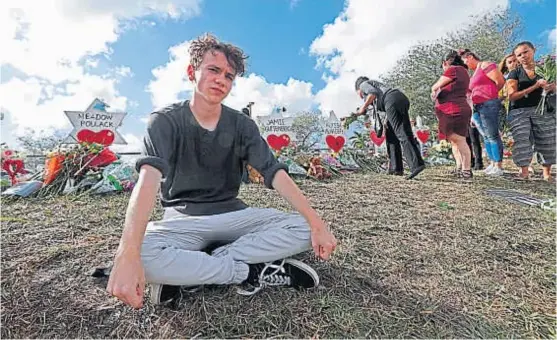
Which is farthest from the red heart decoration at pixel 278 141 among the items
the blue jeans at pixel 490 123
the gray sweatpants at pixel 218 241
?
the gray sweatpants at pixel 218 241

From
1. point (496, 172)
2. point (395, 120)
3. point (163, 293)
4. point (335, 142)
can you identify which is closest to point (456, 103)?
point (395, 120)

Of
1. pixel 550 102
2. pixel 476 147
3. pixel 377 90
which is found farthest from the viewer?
pixel 476 147

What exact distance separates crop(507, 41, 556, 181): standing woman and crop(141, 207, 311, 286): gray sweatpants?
3136mm

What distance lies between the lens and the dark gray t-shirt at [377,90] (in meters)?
3.80

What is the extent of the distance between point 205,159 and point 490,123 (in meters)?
3.44

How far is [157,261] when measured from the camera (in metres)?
1.03

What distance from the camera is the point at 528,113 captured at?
3.33 metres

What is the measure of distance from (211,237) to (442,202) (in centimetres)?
190

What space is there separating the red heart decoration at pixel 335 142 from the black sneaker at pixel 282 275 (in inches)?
167

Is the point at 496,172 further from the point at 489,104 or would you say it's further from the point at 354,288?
the point at 354,288


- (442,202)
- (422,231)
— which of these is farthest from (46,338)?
(442,202)

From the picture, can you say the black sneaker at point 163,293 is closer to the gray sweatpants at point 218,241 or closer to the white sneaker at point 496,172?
the gray sweatpants at point 218,241

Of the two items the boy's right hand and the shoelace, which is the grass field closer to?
the shoelace

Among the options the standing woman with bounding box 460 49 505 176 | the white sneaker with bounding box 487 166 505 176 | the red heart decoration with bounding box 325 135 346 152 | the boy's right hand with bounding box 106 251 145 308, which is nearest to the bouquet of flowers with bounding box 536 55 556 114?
the standing woman with bounding box 460 49 505 176
